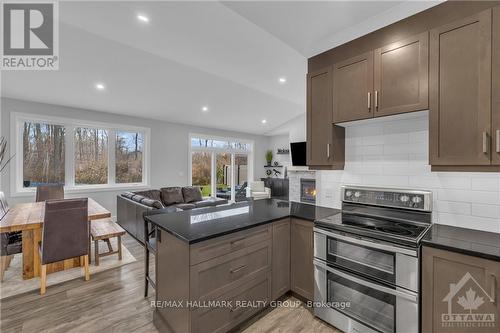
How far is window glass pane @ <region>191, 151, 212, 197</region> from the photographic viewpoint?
288 inches

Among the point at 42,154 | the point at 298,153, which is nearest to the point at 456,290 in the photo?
the point at 298,153

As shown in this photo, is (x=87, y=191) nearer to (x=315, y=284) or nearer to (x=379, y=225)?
(x=315, y=284)

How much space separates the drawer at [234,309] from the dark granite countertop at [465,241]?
1.35m

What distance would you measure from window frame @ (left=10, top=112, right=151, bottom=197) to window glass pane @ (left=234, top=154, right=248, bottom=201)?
3495 mm

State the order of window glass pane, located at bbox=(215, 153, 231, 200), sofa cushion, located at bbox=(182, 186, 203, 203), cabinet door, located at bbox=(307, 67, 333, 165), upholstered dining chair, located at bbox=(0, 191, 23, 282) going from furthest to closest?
1. window glass pane, located at bbox=(215, 153, 231, 200)
2. sofa cushion, located at bbox=(182, 186, 203, 203)
3. upholstered dining chair, located at bbox=(0, 191, 23, 282)
4. cabinet door, located at bbox=(307, 67, 333, 165)

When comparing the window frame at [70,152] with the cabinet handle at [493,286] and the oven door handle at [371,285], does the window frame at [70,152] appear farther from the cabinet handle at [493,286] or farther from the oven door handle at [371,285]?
the cabinet handle at [493,286]

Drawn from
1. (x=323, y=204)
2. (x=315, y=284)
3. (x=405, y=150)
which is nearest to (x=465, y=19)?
(x=405, y=150)

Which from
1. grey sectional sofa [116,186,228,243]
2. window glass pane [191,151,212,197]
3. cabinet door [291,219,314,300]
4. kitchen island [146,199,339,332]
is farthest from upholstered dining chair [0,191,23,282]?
window glass pane [191,151,212,197]

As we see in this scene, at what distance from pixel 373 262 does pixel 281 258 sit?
2.77 feet

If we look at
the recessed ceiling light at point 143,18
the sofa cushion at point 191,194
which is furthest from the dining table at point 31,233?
the sofa cushion at point 191,194

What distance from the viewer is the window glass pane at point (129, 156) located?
5785 mm

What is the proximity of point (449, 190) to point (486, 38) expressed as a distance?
3.70 ft

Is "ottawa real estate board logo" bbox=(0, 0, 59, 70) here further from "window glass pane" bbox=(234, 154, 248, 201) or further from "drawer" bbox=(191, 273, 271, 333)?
"window glass pane" bbox=(234, 154, 248, 201)

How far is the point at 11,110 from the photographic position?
438 centimetres
